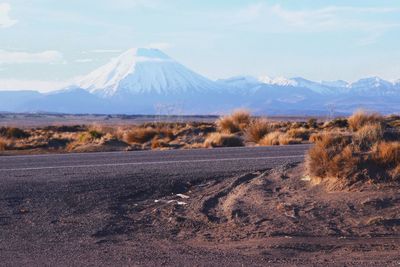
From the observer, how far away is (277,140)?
31.1 meters

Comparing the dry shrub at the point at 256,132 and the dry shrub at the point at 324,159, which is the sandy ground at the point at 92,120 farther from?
the dry shrub at the point at 324,159

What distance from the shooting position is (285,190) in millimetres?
13539

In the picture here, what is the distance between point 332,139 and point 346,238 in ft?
15.2

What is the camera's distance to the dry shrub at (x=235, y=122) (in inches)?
1564

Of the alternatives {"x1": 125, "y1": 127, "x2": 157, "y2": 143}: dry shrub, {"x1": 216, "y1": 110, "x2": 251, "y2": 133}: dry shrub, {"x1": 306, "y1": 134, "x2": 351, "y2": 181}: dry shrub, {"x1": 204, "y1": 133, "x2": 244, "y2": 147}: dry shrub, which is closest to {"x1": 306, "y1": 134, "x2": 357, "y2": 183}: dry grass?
{"x1": 306, "y1": 134, "x2": 351, "y2": 181}: dry shrub

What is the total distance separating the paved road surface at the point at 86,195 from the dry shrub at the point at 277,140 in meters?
6.15

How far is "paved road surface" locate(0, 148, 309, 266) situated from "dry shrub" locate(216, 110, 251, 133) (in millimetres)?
14970

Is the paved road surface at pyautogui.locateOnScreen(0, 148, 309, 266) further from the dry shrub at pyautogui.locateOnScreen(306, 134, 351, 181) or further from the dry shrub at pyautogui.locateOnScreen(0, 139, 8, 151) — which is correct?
the dry shrub at pyautogui.locateOnScreen(0, 139, 8, 151)

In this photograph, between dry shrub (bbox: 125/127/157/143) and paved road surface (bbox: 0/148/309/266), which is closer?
paved road surface (bbox: 0/148/309/266)

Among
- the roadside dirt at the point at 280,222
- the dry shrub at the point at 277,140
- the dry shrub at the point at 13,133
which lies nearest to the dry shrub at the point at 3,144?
the dry shrub at the point at 13,133

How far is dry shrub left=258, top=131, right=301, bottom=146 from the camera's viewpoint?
101 feet

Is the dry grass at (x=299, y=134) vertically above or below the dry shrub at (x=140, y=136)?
above

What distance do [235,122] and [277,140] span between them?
9.83m

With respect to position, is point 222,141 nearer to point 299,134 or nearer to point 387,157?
point 299,134
